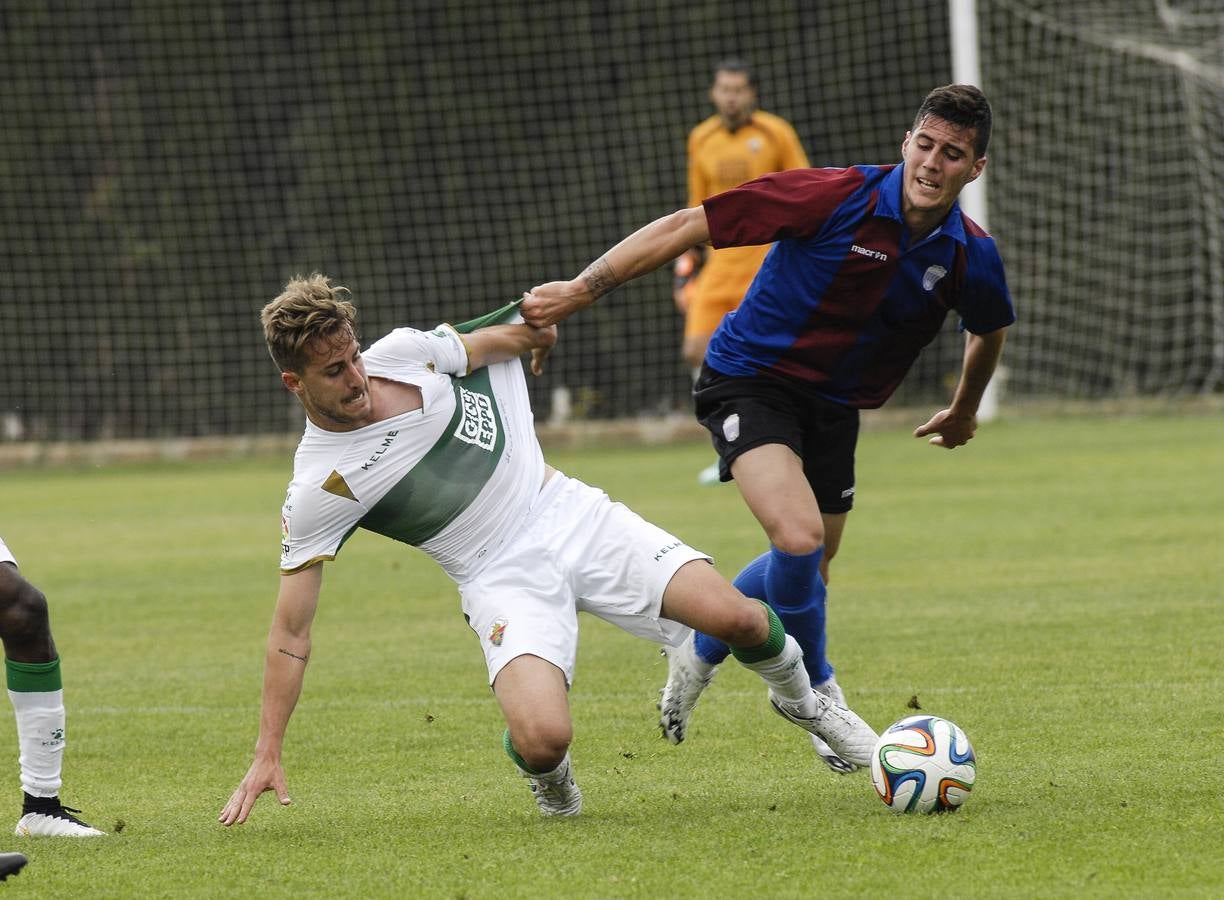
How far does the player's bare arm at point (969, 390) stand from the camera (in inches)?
230

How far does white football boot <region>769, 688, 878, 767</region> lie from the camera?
509cm

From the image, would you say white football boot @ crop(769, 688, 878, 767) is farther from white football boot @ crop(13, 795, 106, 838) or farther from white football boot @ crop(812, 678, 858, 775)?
white football boot @ crop(13, 795, 106, 838)

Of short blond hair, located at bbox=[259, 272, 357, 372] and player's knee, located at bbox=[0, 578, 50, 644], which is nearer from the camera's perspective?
short blond hair, located at bbox=[259, 272, 357, 372]

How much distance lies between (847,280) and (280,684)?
2.16m

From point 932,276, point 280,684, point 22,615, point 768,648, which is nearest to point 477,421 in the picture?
point 280,684

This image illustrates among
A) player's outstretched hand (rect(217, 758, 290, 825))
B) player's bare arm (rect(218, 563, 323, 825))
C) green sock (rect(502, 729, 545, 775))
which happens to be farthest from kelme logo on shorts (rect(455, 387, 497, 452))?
player's outstretched hand (rect(217, 758, 290, 825))

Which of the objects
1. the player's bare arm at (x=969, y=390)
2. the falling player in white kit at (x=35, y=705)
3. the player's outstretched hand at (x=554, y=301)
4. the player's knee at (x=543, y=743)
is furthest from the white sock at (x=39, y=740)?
the player's bare arm at (x=969, y=390)

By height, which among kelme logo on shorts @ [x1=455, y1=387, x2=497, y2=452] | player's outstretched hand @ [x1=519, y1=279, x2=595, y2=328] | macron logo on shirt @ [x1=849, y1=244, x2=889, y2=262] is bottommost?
kelme logo on shorts @ [x1=455, y1=387, x2=497, y2=452]

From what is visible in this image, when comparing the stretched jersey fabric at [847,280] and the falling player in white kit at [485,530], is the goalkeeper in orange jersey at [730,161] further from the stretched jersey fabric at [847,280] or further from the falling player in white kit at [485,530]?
the falling player in white kit at [485,530]

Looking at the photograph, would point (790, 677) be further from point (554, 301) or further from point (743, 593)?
point (554, 301)

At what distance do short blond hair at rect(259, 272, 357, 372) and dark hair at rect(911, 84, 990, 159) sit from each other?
192 centimetres

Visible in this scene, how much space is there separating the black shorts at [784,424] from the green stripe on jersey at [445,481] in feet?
2.72

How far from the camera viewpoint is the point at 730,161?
1277 cm

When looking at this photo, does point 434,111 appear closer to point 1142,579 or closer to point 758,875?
point 1142,579
